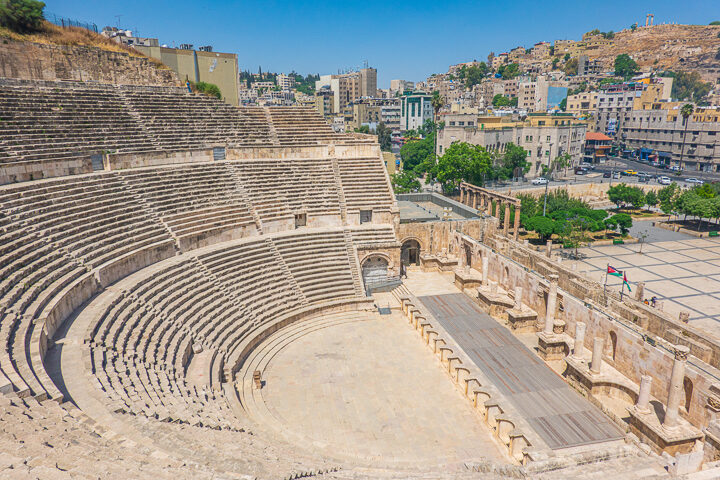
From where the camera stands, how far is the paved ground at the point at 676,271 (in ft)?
93.3

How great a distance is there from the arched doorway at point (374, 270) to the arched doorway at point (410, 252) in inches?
164

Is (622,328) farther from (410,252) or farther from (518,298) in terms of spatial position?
(410,252)

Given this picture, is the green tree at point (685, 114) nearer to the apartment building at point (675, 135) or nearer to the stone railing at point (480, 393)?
the apartment building at point (675, 135)

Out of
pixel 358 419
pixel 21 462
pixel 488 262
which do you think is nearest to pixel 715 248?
pixel 488 262

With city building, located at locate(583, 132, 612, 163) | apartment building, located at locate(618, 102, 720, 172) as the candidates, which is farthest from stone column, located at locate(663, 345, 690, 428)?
city building, located at locate(583, 132, 612, 163)

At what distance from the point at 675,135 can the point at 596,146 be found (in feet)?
43.8

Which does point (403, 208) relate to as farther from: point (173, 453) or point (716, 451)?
point (173, 453)

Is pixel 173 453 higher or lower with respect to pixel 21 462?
lower

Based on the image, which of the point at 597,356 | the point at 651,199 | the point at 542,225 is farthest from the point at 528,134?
the point at 597,356

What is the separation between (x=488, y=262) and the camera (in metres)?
30.3

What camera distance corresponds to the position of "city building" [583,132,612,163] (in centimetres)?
9028

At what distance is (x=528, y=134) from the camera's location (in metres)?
73.1

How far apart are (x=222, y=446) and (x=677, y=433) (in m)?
15.4

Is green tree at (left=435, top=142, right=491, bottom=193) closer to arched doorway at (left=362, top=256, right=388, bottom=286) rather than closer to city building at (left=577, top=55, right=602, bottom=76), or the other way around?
arched doorway at (left=362, top=256, right=388, bottom=286)
